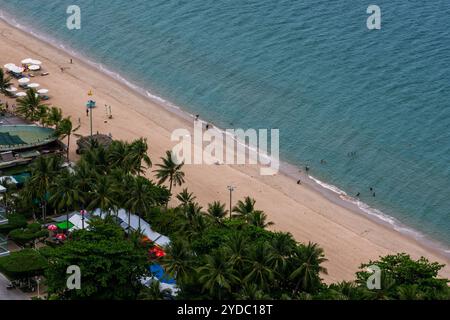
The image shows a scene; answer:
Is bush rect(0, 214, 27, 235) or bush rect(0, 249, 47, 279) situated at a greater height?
bush rect(0, 214, 27, 235)

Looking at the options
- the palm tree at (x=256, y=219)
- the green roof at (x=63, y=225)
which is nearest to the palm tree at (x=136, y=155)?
the green roof at (x=63, y=225)

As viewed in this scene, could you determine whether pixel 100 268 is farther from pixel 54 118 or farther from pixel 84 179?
pixel 54 118

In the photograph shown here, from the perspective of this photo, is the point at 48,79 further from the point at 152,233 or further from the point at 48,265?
the point at 48,265

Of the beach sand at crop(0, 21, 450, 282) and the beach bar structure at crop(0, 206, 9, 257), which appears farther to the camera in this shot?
the beach sand at crop(0, 21, 450, 282)

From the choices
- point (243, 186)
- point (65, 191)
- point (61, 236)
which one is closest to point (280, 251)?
point (65, 191)

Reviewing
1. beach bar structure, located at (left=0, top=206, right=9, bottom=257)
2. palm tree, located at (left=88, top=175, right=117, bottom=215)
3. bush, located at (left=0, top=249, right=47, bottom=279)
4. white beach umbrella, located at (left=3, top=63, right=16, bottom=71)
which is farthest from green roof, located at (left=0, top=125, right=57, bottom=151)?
white beach umbrella, located at (left=3, top=63, right=16, bottom=71)

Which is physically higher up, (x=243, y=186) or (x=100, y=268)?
(x=243, y=186)

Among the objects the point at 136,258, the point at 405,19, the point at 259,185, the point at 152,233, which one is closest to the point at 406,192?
the point at 259,185

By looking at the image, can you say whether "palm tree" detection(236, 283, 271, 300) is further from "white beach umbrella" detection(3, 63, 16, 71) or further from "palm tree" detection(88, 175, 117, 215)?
"white beach umbrella" detection(3, 63, 16, 71)
